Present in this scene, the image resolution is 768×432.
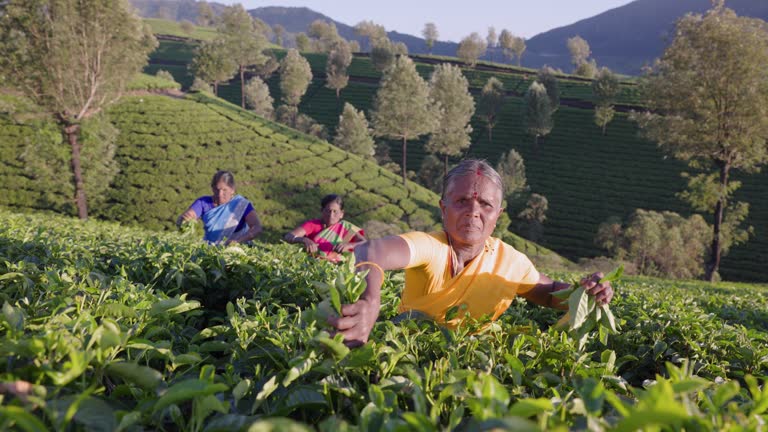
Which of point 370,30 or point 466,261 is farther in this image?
point 370,30

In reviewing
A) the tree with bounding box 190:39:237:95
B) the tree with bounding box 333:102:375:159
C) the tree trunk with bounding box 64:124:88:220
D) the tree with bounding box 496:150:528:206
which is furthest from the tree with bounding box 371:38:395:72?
the tree trunk with bounding box 64:124:88:220

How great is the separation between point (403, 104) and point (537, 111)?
19.4 m

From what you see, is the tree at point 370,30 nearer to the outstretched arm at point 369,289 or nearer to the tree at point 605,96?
the tree at point 605,96

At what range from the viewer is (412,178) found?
4581 cm

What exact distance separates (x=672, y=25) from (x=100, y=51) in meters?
21.6

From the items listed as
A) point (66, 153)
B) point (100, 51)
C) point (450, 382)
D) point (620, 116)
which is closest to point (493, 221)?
point (450, 382)

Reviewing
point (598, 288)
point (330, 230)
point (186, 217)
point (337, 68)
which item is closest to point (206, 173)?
point (186, 217)

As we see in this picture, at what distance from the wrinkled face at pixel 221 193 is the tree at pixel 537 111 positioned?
4793 centimetres

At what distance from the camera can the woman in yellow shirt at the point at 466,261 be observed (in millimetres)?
2220

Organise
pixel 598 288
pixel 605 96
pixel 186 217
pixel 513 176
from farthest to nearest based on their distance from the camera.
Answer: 1. pixel 605 96
2. pixel 513 176
3. pixel 186 217
4. pixel 598 288

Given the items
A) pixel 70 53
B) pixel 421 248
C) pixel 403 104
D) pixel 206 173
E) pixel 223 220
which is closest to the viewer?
pixel 421 248

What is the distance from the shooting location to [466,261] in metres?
2.64

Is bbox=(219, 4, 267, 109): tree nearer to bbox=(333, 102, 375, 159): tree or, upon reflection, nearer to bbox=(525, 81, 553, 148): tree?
bbox=(333, 102, 375, 159): tree

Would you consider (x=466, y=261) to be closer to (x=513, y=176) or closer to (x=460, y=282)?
(x=460, y=282)
